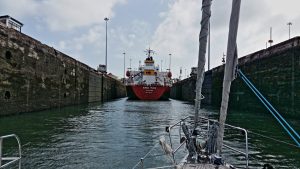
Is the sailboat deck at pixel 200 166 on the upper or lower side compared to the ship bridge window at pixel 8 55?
lower

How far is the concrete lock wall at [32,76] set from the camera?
16172 millimetres

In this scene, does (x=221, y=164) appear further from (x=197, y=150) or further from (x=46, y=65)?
(x=46, y=65)

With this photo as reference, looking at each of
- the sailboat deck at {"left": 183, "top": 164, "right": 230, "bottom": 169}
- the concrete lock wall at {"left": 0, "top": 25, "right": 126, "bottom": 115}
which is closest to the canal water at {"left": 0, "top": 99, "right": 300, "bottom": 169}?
the sailboat deck at {"left": 183, "top": 164, "right": 230, "bottom": 169}

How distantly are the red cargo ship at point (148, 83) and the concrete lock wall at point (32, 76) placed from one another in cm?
1751

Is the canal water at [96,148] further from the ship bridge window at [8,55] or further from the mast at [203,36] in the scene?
the ship bridge window at [8,55]

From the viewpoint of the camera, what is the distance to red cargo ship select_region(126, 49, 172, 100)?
48.3 meters

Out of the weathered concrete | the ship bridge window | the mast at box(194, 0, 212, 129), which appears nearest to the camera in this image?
the mast at box(194, 0, 212, 129)

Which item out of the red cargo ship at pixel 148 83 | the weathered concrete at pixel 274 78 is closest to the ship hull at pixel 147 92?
the red cargo ship at pixel 148 83

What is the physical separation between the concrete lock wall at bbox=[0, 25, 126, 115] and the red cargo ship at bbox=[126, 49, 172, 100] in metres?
17.5

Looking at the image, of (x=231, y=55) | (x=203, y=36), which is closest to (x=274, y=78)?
(x=203, y=36)

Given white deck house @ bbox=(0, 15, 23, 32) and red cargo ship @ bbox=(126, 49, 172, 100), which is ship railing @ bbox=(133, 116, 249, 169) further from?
red cargo ship @ bbox=(126, 49, 172, 100)

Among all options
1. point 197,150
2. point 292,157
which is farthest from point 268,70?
point 197,150

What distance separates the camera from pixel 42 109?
21453 millimetres

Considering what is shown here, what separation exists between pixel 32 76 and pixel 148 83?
34.9m
